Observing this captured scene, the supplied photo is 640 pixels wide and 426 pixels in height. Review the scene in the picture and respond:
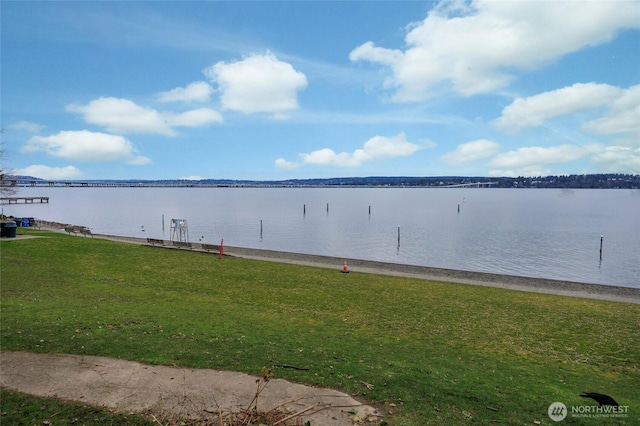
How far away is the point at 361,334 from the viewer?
12.2 m

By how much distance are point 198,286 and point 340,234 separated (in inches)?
1886

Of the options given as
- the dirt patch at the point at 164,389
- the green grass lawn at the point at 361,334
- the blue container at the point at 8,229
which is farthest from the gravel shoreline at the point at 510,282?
the dirt patch at the point at 164,389

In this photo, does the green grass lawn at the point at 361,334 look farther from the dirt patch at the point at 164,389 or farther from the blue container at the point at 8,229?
the blue container at the point at 8,229

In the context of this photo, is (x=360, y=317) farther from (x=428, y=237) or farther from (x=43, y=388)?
(x=428, y=237)

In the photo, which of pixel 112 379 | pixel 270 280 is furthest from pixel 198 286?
pixel 112 379

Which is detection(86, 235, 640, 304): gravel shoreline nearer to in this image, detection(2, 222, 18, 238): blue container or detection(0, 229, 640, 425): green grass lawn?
detection(0, 229, 640, 425): green grass lawn

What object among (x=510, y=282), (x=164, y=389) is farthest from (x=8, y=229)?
(x=510, y=282)

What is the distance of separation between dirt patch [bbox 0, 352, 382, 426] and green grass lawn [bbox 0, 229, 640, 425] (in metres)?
0.46

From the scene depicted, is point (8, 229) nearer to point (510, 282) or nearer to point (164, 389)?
point (164, 389)

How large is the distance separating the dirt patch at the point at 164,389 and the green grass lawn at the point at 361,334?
17.9 inches

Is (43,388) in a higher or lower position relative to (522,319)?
higher

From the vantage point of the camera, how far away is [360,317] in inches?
567

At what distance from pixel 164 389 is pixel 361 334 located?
621 centimetres

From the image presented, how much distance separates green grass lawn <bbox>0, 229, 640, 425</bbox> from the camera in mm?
8047
